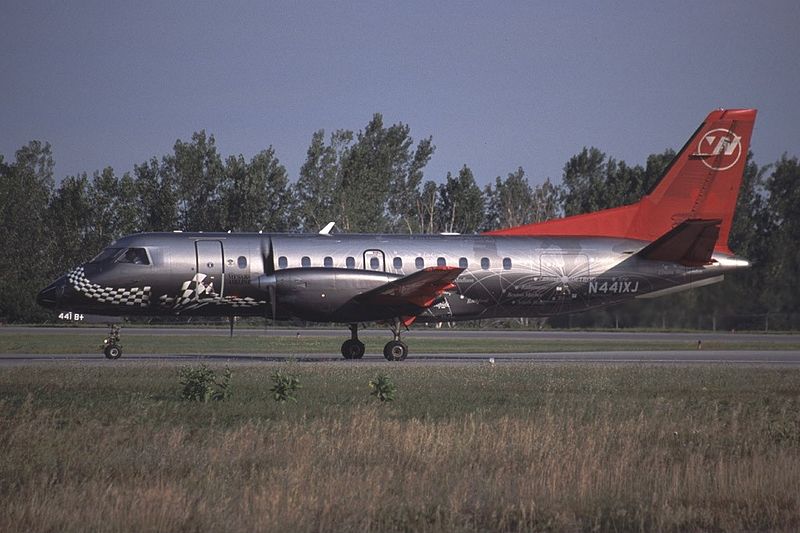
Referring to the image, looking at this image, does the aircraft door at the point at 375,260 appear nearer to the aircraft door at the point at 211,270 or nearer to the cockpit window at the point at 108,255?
the aircraft door at the point at 211,270

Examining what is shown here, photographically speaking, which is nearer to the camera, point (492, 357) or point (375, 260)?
point (375, 260)

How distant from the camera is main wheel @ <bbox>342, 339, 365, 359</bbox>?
32.6 m

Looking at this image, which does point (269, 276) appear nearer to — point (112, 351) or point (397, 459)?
point (112, 351)

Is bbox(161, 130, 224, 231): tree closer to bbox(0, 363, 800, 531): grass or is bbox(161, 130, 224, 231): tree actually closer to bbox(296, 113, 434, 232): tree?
bbox(296, 113, 434, 232): tree

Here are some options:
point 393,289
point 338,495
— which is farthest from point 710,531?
point 393,289

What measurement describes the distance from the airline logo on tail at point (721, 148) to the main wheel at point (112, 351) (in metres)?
20.4

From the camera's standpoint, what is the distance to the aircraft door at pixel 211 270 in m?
30.4

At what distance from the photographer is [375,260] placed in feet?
103

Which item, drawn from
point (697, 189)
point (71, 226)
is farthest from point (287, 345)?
point (71, 226)

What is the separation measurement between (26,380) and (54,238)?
2086 inches

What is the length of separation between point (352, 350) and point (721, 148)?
46.4 ft

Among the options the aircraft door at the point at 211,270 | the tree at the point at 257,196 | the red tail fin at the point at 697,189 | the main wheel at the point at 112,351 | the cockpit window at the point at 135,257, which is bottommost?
the main wheel at the point at 112,351

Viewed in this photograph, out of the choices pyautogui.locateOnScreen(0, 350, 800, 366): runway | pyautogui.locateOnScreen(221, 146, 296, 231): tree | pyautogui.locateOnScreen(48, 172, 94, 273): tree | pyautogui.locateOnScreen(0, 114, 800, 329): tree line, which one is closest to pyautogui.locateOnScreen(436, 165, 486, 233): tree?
pyautogui.locateOnScreen(0, 114, 800, 329): tree line

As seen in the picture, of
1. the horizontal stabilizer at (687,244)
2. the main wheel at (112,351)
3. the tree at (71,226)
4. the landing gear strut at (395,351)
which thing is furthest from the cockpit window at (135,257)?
the tree at (71,226)
